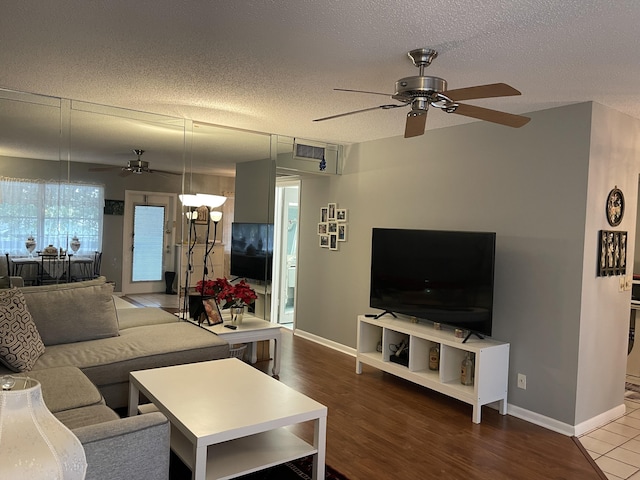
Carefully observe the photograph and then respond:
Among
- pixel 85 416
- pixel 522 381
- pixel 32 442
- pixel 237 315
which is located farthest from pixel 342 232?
pixel 32 442

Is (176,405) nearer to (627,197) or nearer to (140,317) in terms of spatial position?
(140,317)

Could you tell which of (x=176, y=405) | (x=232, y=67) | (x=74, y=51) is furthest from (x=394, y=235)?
(x=74, y=51)

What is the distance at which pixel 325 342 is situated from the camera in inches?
230

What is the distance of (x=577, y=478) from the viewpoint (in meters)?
2.90

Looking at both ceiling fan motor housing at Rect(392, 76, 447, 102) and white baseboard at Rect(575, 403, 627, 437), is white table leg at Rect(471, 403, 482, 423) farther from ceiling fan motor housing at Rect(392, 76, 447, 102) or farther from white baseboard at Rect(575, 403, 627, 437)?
ceiling fan motor housing at Rect(392, 76, 447, 102)

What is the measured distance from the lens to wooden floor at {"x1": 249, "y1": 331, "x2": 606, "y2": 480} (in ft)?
9.63

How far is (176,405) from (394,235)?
2.59 m

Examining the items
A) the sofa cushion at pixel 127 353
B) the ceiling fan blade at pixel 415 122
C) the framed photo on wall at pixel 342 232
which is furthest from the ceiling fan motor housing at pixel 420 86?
the framed photo on wall at pixel 342 232

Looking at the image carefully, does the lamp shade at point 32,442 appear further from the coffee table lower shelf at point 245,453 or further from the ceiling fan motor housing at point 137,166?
the ceiling fan motor housing at point 137,166

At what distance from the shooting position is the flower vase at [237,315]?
4.66m

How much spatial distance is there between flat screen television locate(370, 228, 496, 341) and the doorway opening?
7.85 feet

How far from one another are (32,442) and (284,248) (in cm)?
594

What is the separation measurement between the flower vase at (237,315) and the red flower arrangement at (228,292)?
39mm

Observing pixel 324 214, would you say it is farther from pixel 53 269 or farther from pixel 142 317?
pixel 53 269
